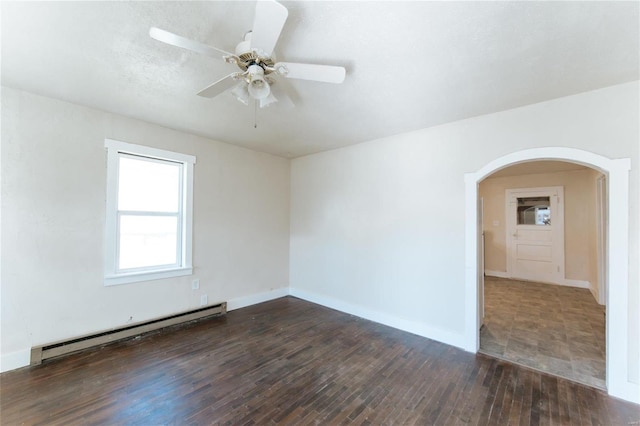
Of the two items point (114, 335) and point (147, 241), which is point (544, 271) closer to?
point (147, 241)

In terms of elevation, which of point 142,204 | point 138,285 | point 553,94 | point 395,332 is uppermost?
point 553,94

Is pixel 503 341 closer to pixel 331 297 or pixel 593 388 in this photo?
pixel 593 388

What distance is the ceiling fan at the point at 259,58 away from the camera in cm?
134

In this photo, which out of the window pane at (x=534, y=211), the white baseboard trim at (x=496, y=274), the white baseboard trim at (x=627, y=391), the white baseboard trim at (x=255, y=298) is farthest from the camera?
the white baseboard trim at (x=496, y=274)

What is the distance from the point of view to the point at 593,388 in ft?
7.57

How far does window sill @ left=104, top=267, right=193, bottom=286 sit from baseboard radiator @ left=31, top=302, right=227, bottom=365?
1.80 feet

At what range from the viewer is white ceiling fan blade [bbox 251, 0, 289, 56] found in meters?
1.25

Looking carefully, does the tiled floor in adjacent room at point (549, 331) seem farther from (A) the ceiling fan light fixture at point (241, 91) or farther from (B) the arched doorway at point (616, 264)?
(A) the ceiling fan light fixture at point (241, 91)

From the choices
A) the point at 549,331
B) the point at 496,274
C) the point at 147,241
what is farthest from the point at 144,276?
the point at 496,274

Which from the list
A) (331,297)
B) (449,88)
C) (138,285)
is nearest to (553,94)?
(449,88)

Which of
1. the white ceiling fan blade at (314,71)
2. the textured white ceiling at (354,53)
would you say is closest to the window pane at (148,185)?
the textured white ceiling at (354,53)

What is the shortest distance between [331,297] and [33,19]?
4.41m

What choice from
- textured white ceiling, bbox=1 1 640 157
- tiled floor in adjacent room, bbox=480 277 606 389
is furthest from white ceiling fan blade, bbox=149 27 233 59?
tiled floor in adjacent room, bbox=480 277 606 389

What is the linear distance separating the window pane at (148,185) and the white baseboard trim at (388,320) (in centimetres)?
275
